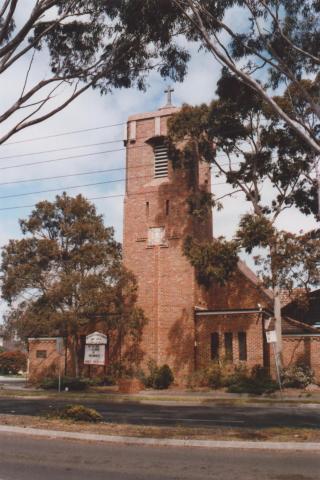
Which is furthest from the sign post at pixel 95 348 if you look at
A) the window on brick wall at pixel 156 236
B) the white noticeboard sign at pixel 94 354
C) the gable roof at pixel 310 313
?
the gable roof at pixel 310 313

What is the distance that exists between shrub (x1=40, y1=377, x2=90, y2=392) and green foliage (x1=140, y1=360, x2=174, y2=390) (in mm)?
3141

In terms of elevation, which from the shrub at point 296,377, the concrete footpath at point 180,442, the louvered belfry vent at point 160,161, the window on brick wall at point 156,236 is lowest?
the concrete footpath at point 180,442

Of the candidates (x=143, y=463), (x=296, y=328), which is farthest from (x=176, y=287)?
(x=143, y=463)

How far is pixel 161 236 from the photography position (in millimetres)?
32656

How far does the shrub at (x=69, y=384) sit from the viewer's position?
2916cm

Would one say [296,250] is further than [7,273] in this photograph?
No

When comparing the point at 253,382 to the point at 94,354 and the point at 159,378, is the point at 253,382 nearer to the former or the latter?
the point at 159,378

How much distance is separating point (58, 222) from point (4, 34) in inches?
671

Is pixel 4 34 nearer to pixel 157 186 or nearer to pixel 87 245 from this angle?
pixel 87 245

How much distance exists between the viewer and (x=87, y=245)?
3042cm

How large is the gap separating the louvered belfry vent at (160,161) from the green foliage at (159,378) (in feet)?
38.2

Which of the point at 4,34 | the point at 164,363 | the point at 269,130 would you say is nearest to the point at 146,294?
the point at 164,363

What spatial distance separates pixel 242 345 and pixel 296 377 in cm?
392

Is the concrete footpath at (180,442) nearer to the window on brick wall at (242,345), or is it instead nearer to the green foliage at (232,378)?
the green foliage at (232,378)
